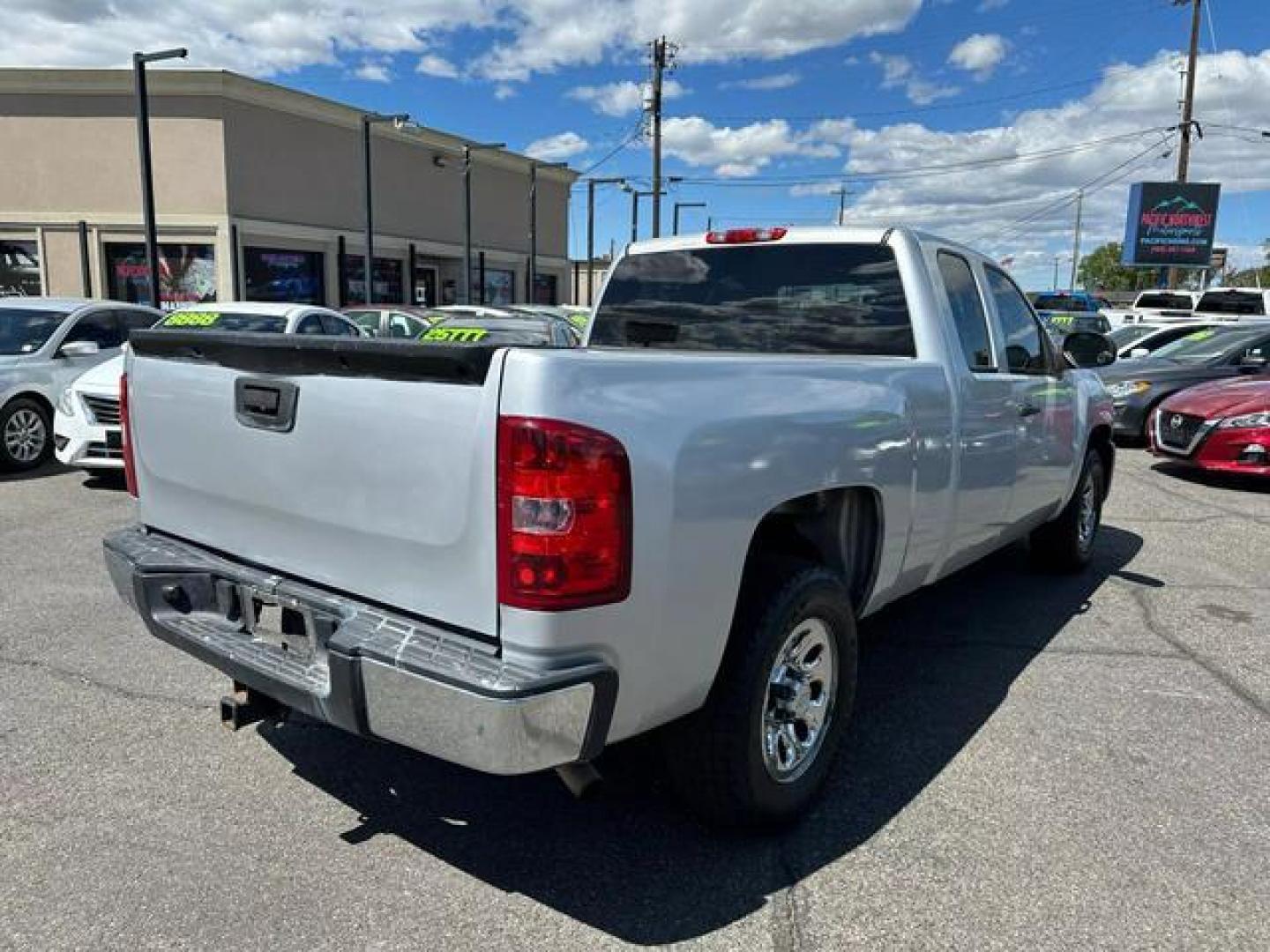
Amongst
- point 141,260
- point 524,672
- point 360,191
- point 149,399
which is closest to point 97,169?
point 141,260

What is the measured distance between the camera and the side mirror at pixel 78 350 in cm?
944

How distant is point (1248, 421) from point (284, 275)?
27845 mm

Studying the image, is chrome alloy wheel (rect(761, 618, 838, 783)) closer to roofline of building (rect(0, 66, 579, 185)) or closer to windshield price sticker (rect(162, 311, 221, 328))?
windshield price sticker (rect(162, 311, 221, 328))

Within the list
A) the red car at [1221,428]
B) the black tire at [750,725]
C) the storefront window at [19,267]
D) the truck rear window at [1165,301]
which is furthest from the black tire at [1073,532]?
the storefront window at [19,267]

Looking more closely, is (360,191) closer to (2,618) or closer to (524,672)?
(2,618)

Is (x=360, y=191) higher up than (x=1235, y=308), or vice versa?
(x=360, y=191)

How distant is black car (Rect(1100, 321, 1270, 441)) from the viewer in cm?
1198

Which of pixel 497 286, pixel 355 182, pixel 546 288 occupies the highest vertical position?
pixel 355 182

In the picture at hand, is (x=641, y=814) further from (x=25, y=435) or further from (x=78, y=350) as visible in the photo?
(x=78, y=350)

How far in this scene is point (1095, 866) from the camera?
289 centimetres

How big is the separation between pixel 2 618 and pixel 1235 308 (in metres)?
28.3

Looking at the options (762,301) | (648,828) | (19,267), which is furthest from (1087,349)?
(19,267)

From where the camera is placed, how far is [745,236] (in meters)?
4.40

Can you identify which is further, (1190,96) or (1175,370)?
(1190,96)
